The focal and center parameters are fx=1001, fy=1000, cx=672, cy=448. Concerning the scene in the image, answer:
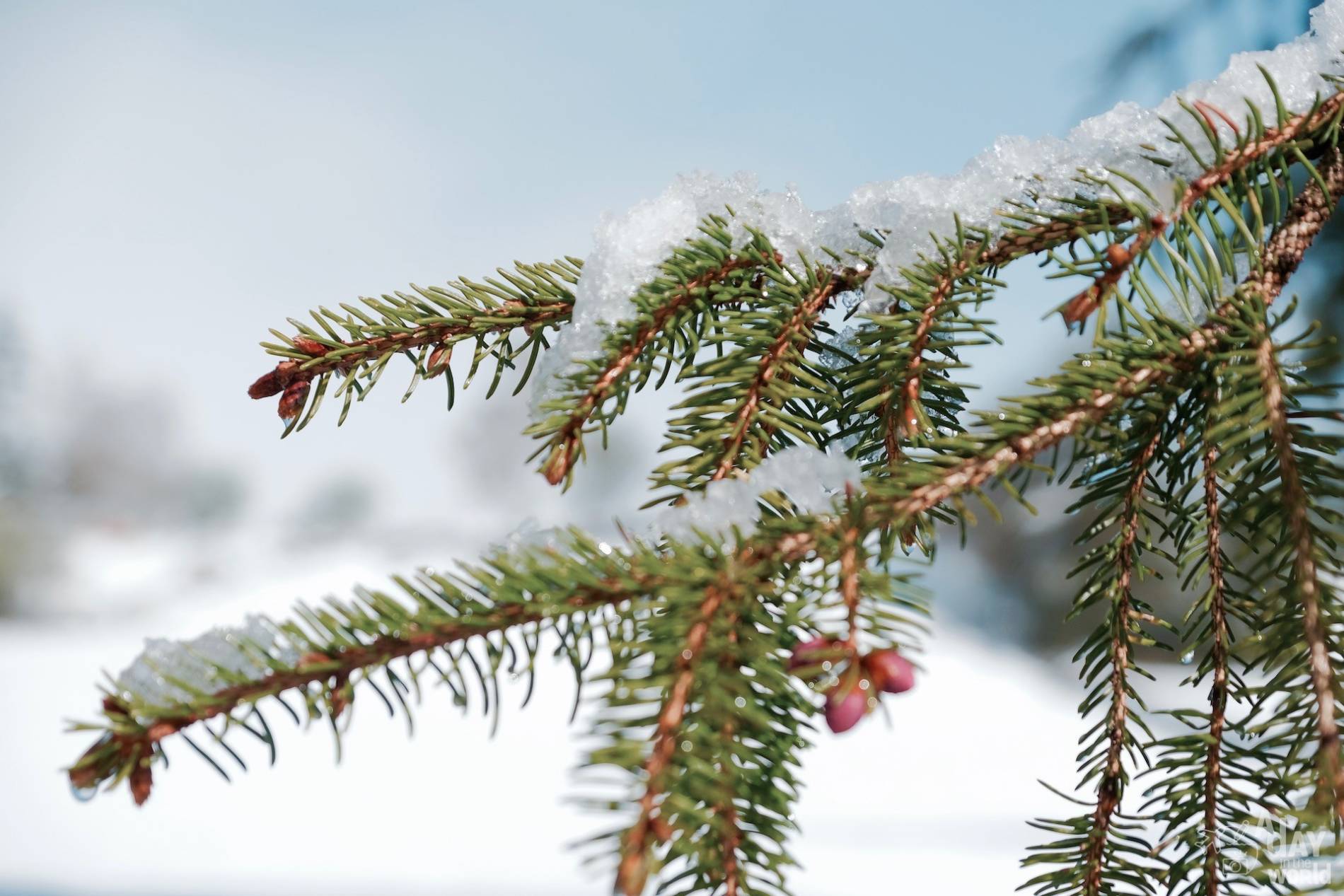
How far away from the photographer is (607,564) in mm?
204

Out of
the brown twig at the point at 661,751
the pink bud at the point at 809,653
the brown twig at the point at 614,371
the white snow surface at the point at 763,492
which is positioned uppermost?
the brown twig at the point at 614,371

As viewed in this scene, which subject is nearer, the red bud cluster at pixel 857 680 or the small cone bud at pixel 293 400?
the red bud cluster at pixel 857 680

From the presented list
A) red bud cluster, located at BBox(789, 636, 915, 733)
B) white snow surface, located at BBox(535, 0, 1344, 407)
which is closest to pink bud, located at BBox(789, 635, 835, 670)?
red bud cluster, located at BBox(789, 636, 915, 733)

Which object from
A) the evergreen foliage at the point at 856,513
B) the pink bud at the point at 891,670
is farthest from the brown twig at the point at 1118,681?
the pink bud at the point at 891,670

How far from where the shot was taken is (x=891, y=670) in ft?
0.58

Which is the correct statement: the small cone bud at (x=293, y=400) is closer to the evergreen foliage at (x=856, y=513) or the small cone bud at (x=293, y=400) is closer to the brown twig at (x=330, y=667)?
the evergreen foliage at (x=856, y=513)

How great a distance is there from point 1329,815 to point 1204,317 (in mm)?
127

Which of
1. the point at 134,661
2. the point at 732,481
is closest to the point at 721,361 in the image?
the point at 732,481

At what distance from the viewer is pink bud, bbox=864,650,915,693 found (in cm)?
17

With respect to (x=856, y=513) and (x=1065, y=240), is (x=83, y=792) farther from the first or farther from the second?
(x=1065, y=240)

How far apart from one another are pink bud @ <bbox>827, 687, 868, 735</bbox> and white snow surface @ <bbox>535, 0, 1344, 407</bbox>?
13 cm

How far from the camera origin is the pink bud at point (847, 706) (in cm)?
17

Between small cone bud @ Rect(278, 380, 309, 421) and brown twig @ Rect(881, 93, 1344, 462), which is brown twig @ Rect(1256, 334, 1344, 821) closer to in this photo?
brown twig @ Rect(881, 93, 1344, 462)

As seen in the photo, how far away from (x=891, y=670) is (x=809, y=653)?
0.05 feet
